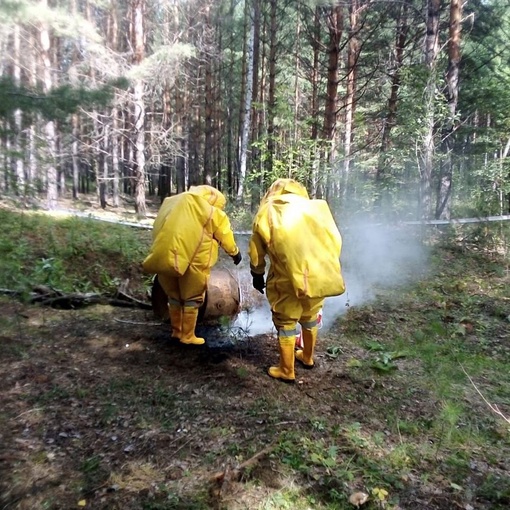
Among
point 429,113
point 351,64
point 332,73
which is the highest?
point 351,64

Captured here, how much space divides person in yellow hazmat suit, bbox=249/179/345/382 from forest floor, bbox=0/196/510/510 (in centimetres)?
59

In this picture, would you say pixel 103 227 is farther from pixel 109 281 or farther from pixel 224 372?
pixel 224 372

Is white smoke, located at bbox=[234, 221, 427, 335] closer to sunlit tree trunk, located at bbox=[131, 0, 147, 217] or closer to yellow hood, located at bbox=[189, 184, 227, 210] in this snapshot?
yellow hood, located at bbox=[189, 184, 227, 210]

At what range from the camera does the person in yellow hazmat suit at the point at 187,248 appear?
4.48m

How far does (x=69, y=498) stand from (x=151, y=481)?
473 mm

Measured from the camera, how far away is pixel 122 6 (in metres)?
18.5

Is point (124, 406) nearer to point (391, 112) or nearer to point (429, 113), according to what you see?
point (429, 113)

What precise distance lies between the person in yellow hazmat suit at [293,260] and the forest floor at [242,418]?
59cm

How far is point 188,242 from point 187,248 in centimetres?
6

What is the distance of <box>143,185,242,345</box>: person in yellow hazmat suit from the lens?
14.7 ft

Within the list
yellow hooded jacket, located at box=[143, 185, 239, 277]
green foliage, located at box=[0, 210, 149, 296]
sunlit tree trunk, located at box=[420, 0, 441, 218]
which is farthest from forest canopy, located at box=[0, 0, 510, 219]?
yellow hooded jacket, located at box=[143, 185, 239, 277]

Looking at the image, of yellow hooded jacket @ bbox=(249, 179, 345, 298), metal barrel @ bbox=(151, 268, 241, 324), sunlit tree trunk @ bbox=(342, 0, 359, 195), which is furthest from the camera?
sunlit tree trunk @ bbox=(342, 0, 359, 195)

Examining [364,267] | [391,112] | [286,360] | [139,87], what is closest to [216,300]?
[286,360]

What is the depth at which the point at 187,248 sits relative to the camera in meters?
4.55
